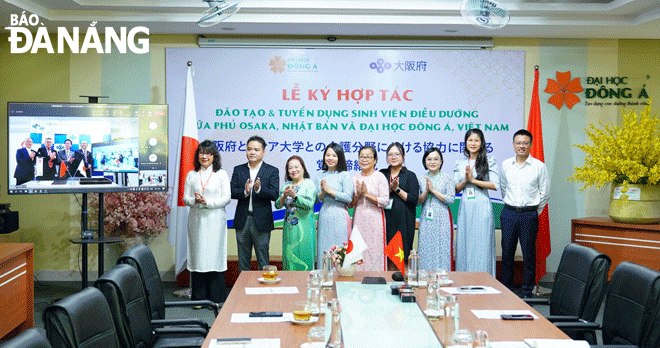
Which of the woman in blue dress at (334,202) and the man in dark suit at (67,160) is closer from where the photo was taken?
the woman in blue dress at (334,202)

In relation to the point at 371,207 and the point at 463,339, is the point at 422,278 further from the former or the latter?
the point at 371,207

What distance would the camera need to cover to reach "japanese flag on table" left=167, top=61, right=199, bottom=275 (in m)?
6.39

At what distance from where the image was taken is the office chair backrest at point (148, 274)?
3434 mm

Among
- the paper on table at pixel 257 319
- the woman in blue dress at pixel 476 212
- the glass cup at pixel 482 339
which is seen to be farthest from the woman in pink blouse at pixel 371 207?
the glass cup at pixel 482 339

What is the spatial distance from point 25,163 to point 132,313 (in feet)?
10.8

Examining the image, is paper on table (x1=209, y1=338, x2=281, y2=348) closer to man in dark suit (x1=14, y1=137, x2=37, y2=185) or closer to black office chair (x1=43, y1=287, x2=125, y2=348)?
black office chair (x1=43, y1=287, x2=125, y2=348)

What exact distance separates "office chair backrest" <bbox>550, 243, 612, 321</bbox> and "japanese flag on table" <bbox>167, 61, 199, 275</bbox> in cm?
381

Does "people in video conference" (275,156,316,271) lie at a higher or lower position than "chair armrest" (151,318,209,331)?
higher

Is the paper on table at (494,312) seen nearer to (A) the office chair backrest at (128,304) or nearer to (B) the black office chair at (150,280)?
(B) the black office chair at (150,280)

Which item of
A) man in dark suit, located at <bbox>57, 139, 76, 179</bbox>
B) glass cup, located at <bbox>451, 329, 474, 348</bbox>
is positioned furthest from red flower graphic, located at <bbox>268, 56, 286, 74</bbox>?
glass cup, located at <bbox>451, 329, 474, 348</bbox>

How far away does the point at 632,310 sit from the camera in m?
2.96

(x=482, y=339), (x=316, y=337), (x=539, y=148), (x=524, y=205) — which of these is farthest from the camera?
(x=539, y=148)

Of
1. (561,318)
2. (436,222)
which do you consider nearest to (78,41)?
(436,222)

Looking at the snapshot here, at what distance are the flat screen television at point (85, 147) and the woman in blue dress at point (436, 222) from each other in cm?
246
